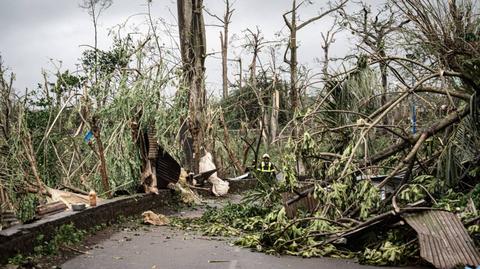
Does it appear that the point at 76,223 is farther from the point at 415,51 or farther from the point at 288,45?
the point at 288,45

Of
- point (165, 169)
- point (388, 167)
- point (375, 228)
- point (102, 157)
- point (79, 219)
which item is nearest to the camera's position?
point (375, 228)

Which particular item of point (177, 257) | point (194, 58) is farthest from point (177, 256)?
point (194, 58)

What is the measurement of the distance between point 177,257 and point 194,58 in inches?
453

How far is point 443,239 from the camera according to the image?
6496mm

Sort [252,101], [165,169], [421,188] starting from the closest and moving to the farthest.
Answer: [421,188] → [165,169] → [252,101]

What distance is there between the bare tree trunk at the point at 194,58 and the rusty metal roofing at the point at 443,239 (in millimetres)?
10779

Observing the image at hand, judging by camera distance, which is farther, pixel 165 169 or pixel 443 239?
pixel 165 169

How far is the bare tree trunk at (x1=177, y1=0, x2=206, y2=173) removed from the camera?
58.0ft

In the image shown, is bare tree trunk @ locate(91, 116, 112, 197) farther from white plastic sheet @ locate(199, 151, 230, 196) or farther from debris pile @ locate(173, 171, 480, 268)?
white plastic sheet @ locate(199, 151, 230, 196)

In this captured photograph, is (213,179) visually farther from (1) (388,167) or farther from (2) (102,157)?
(1) (388,167)

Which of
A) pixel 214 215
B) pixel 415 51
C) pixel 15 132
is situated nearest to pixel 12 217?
pixel 15 132

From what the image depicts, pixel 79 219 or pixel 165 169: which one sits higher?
pixel 165 169

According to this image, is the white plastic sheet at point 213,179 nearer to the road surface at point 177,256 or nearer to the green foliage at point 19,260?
the road surface at point 177,256

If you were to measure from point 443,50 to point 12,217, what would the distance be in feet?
22.2
